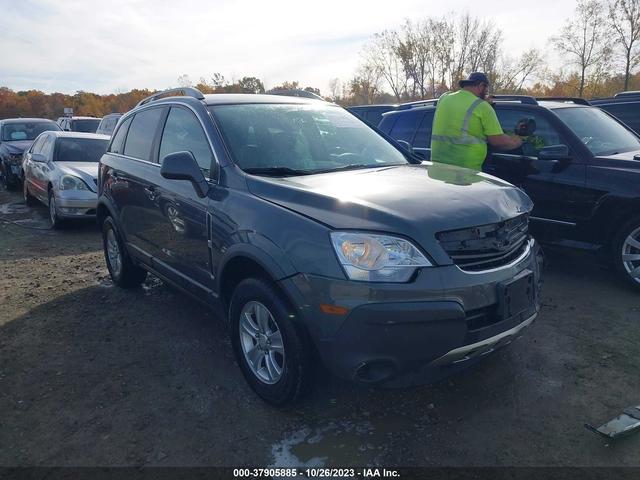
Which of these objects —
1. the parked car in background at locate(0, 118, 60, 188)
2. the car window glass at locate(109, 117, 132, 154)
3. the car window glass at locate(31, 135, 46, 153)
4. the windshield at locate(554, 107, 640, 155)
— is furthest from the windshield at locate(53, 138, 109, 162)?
the windshield at locate(554, 107, 640, 155)

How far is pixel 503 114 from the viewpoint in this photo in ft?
18.8

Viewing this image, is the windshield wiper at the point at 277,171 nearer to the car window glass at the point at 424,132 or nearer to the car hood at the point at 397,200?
the car hood at the point at 397,200

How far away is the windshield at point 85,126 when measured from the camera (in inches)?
628

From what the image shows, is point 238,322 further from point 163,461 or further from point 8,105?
point 8,105

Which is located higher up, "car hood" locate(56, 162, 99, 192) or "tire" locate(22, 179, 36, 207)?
"car hood" locate(56, 162, 99, 192)

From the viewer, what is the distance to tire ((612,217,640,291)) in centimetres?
459

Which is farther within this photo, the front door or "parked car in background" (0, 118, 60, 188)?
"parked car in background" (0, 118, 60, 188)

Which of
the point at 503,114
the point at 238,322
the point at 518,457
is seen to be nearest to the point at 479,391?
the point at 518,457

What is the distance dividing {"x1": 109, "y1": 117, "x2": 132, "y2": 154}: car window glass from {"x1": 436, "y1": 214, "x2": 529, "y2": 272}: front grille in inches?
148

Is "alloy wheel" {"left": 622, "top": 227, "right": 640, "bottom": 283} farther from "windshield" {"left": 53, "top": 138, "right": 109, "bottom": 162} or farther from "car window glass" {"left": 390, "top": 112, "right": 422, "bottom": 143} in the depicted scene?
"windshield" {"left": 53, "top": 138, "right": 109, "bottom": 162}

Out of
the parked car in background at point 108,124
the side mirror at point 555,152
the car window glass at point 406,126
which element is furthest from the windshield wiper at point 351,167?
the parked car in background at point 108,124

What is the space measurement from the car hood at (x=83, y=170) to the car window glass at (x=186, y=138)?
4509 millimetres

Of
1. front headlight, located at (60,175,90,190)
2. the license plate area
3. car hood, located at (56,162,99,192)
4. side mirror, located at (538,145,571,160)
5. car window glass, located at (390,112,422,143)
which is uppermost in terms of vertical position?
car window glass, located at (390,112,422,143)

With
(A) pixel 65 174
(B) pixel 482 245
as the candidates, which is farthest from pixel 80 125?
(B) pixel 482 245
